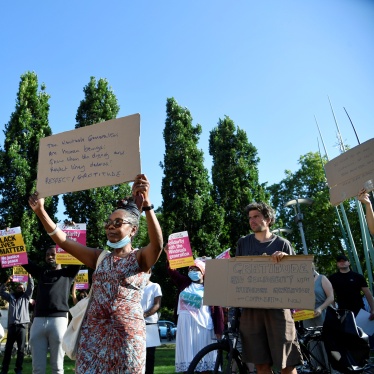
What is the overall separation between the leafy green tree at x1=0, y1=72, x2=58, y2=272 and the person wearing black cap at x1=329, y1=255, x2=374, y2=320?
15.3m

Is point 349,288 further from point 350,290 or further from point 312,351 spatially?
point 312,351

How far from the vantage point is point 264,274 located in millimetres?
Answer: 4121

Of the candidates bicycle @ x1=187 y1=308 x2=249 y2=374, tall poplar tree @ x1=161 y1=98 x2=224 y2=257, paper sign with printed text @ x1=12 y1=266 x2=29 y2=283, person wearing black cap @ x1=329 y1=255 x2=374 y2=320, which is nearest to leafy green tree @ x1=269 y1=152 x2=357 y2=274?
tall poplar tree @ x1=161 y1=98 x2=224 y2=257

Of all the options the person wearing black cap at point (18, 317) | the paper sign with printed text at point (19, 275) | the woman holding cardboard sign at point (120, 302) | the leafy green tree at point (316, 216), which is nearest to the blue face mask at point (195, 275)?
the person wearing black cap at point (18, 317)

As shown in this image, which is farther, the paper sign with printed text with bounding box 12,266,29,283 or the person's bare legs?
the paper sign with printed text with bounding box 12,266,29,283

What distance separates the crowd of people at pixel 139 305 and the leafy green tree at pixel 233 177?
19.5 metres

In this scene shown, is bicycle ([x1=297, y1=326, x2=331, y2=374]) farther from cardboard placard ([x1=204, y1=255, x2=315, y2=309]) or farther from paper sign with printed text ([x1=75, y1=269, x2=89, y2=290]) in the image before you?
paper sign with printed text ([x1=75, y1=269, x2=89, y2=290])

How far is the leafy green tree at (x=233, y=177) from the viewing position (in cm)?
2708

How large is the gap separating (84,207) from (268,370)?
18371 millimetres

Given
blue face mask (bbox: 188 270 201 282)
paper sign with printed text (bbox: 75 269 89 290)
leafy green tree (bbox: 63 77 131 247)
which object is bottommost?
blue face mask (bbox: 188 270 201 282)

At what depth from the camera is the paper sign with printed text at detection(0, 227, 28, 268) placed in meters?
8.70

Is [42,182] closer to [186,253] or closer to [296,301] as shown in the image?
[296,301]

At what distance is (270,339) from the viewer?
13.2ft

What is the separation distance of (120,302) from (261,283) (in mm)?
1723
